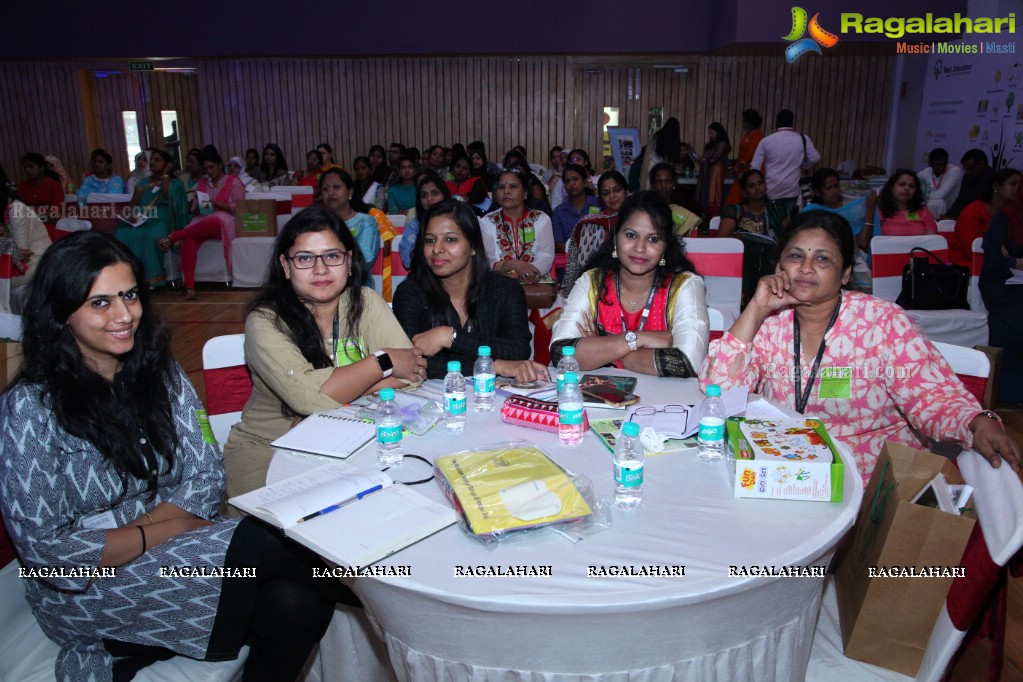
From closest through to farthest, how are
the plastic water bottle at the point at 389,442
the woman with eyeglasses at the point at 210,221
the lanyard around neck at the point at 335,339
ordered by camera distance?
the plastic water bottle at the point at 389,442 → the lanyard around neck at the point at 335,339 → the woman with eyeglasses at the point at 210,221

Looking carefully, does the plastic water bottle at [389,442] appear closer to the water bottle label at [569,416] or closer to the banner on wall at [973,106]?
the water bottle label at [569,416]

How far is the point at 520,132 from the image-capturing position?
1349 centimetres

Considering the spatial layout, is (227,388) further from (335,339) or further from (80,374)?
(80,374)

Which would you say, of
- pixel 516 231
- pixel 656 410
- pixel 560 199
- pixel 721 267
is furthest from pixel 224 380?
pixel 560 199

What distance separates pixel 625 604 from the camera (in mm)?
1262

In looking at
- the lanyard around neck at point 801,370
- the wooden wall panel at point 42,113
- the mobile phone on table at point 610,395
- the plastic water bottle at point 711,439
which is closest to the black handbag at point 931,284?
the lanyard around neck at point 801,370

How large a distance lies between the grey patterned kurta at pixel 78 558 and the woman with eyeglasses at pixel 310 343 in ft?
2.17

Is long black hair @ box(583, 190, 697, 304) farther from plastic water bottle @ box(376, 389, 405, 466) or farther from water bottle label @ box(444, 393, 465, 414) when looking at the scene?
plastic water bottle @ box(376, 389, 405, 466)

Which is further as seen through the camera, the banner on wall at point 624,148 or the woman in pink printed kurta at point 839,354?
the banner on wall at point 624,148

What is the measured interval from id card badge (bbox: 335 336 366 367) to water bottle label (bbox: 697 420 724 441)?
4.25 ft

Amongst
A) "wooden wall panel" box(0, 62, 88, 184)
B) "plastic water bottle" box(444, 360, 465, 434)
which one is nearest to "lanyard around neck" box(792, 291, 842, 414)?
"plastic water bottle" box(444, 360, 465, 434)

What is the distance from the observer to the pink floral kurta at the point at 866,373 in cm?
217

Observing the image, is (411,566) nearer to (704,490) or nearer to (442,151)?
(704,490)

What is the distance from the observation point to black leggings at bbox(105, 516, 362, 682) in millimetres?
1708
